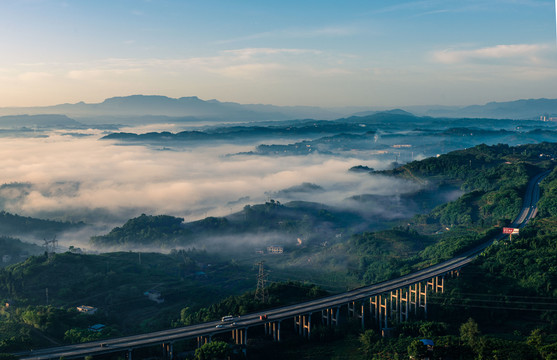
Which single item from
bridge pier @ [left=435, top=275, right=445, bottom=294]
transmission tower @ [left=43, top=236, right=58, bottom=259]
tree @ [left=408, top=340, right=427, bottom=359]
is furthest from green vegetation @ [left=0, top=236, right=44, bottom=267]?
tree @ [left=408, top=340, right=427, bottom=359]

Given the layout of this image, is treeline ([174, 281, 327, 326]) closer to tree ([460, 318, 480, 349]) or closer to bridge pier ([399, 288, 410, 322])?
bridge pier ([399, 288, 410, 322])

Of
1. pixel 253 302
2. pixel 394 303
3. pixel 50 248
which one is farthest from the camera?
pixel 50 248

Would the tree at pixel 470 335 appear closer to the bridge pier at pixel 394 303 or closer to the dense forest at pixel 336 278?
the dense forest at pixel 336 278

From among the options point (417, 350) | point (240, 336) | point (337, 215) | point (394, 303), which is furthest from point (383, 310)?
point (337, 215)

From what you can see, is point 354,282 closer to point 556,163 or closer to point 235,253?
point 235,253

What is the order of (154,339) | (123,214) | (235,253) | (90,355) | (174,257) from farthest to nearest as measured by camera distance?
(123,214) → (235,253) → (174,257) → (154,339) → (90,355)

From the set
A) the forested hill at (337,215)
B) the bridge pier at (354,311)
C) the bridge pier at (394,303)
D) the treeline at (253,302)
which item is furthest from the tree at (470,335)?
the forested hill at (337,215)

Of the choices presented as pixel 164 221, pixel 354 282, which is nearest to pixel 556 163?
pixel 354 282

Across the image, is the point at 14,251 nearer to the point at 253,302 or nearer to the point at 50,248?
the point at 50,248
